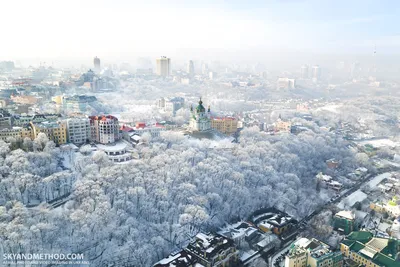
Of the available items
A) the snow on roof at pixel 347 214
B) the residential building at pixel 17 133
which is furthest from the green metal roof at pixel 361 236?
the residential building at pixel 17 133

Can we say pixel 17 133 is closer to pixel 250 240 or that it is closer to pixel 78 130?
pixel 78 130

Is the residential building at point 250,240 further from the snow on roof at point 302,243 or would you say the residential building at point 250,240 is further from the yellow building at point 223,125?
the yellow building at point 223,125

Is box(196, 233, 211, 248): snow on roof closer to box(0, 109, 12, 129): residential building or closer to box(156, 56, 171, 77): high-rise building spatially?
box(0, 109, 12, 129): residential building

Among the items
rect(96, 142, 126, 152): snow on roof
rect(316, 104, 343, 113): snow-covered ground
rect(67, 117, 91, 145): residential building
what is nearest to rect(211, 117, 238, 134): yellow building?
rect(96, 142, 126, 152): snow on roof

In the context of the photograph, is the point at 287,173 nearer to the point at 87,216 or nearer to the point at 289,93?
the point at 87,216

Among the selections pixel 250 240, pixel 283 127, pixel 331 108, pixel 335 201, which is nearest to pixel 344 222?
pixel 335 201

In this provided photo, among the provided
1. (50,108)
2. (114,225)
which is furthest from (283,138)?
(50,108)
